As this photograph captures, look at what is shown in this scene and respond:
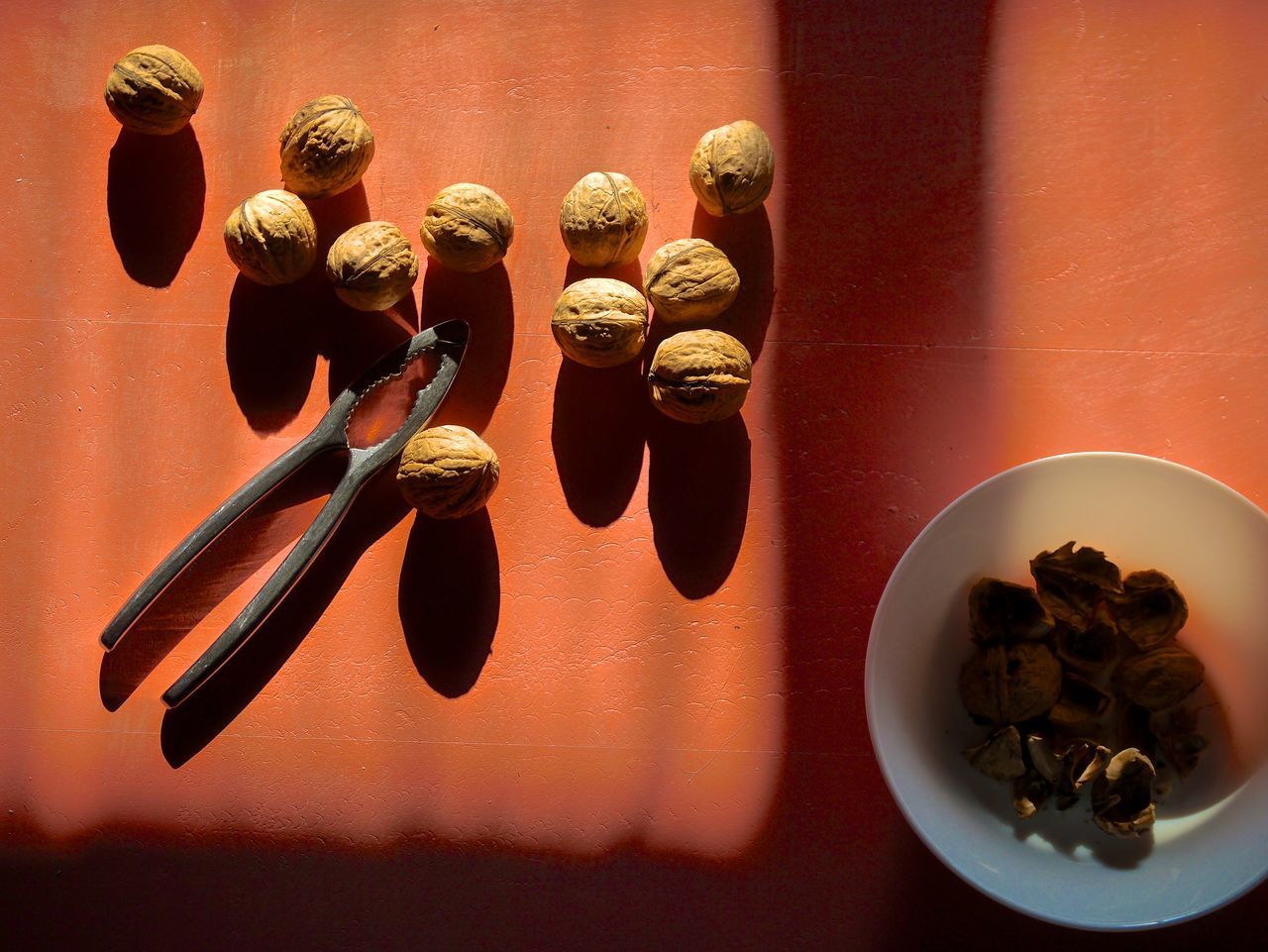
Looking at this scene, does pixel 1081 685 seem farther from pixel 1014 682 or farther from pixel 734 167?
pixel 734 167

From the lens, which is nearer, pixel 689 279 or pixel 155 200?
pixel 689 279

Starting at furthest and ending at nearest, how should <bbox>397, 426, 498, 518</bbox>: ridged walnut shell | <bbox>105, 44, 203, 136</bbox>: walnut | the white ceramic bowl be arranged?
<bbox>105, 44, 203, 136</bbox>: walnut
<bbox>397, 426, 498, 518</bbox>: ridged walnut shell
the white ceramic bowl

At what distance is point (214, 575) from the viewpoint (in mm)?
1651

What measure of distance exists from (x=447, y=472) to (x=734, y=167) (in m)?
0.66

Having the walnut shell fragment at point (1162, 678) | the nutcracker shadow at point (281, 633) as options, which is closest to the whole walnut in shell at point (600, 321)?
the nutcracker shadow at point (281, 633)

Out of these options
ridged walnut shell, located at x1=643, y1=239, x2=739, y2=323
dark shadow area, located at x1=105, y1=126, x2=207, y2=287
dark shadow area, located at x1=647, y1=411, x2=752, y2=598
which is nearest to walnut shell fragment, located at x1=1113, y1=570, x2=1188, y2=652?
dark shadow area, located at x1=647, y1=411, x2=752, y2=598

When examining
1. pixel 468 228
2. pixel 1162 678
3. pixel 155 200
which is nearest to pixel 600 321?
pixel 468 228

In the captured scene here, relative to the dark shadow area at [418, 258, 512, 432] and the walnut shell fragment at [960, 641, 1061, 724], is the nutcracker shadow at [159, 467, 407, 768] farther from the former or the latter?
the walnut shell fragment at [960, 641, 1061, 724]

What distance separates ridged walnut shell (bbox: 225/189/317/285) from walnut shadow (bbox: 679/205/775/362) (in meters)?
0.64

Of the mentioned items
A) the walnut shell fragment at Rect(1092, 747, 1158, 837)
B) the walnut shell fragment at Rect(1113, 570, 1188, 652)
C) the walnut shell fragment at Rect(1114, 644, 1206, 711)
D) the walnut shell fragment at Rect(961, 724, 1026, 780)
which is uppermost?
the walnut shell fragment at Rect(1113, 570, 1188, 652)

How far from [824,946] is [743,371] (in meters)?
0.92

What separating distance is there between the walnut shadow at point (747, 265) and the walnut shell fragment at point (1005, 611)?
528mm

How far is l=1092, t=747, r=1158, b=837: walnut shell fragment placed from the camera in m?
1.44

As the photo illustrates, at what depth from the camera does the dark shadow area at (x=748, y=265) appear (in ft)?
5.50
